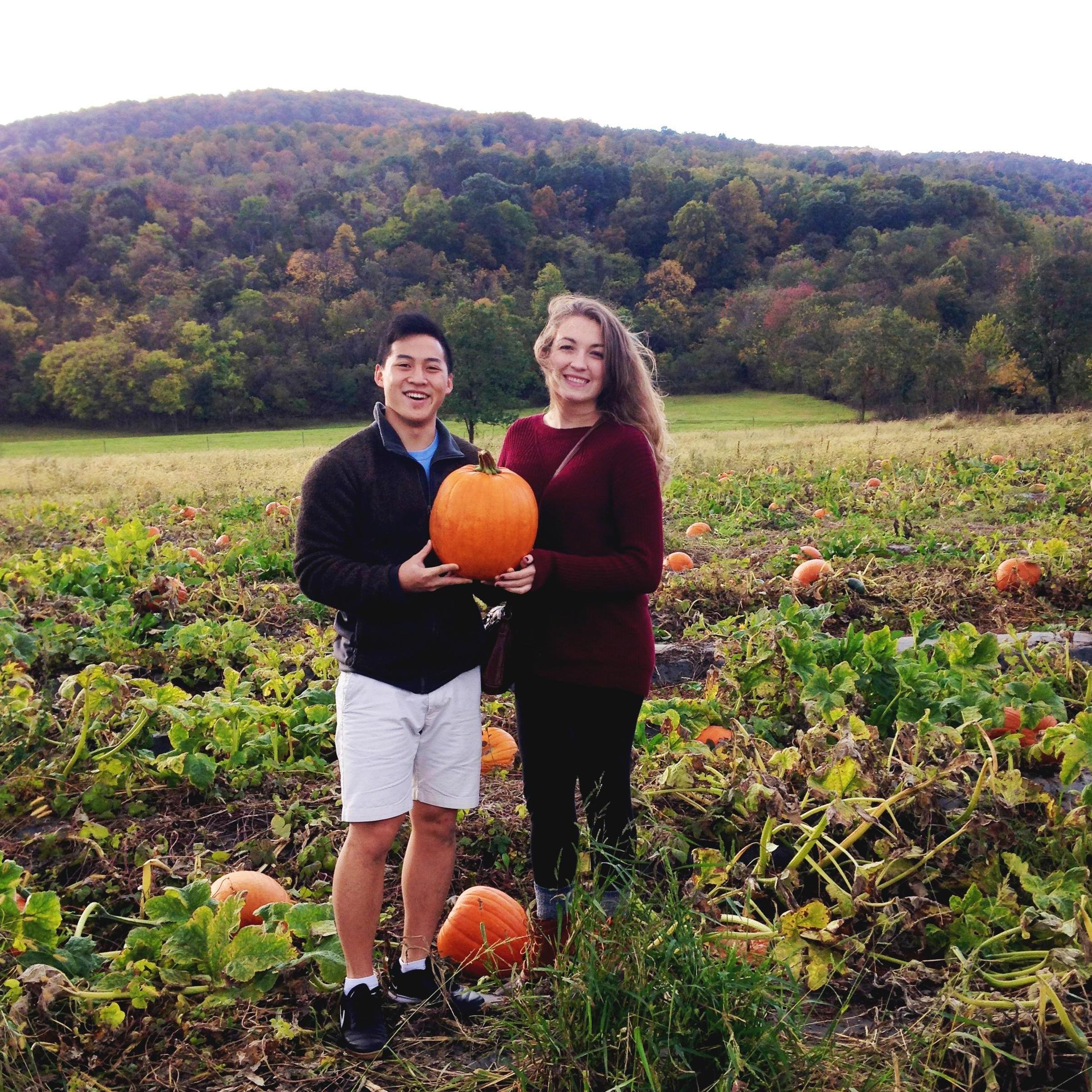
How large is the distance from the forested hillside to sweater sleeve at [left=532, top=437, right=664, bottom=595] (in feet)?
118

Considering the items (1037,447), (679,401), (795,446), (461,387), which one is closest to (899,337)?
(679,401)

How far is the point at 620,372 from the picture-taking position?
2756 mm

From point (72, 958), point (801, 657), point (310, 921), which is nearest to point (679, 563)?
point (801, 657)

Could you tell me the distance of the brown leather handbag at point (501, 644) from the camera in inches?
105

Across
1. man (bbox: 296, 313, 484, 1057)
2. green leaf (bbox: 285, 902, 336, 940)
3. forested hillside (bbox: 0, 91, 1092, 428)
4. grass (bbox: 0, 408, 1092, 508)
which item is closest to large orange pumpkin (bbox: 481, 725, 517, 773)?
man (bbox: 296, 313, 484, 1057)

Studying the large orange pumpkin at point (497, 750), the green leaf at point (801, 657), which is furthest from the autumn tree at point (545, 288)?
the green leaf at point (801, 657)

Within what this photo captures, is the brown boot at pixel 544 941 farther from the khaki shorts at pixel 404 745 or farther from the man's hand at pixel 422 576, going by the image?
the man's hand at pixel 422 576

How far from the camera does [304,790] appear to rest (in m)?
3.72

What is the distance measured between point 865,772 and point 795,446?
635 inches

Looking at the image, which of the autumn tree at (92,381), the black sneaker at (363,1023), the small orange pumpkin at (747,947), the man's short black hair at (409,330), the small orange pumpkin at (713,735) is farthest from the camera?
the autumn tree at (92,381)

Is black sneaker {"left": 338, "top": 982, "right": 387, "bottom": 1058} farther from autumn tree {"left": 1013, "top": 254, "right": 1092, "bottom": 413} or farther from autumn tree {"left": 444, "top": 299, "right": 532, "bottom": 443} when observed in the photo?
autumn tree {"left": 1013, "top": 254, "right": 1092, "bottom": 413}

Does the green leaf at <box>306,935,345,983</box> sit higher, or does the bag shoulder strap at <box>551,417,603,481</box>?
the bag shoulder strap at <box>551,417,603,481</box>

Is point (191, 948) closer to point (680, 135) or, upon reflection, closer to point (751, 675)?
point (751, 675)

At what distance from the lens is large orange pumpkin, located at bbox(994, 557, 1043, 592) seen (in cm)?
616
